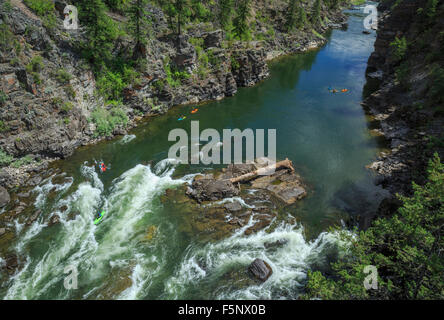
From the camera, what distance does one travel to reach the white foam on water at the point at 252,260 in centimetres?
1812

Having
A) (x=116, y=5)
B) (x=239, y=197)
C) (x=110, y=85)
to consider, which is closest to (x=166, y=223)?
(x=239, y=197)

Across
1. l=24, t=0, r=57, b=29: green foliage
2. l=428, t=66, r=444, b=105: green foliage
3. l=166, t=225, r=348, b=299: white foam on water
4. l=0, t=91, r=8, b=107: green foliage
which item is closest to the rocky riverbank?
l=0, t=91, r=8, b=107: green foliage

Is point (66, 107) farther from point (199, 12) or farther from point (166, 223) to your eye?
point (199, 12)

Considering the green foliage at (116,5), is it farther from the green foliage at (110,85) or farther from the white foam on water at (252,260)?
the white foam on water at (252,260)

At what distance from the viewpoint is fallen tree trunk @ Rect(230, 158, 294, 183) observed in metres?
29.0

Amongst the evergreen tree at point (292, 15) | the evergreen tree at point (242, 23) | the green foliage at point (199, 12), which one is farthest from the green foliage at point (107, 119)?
the evergreen tree at point (292, 15)

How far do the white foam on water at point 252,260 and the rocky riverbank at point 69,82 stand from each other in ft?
69.3

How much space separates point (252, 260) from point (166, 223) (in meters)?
8.71

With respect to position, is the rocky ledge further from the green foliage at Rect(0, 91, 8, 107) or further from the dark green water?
the green foliage at Rect(0, 91, 8, 107)

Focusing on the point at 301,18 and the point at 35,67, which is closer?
the point at 35,67

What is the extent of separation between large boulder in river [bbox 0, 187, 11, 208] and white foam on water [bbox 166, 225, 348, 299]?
18.4m

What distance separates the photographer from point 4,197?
24234 mm

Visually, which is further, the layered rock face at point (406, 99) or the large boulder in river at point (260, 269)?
the layered rock face at point (406, 99)
